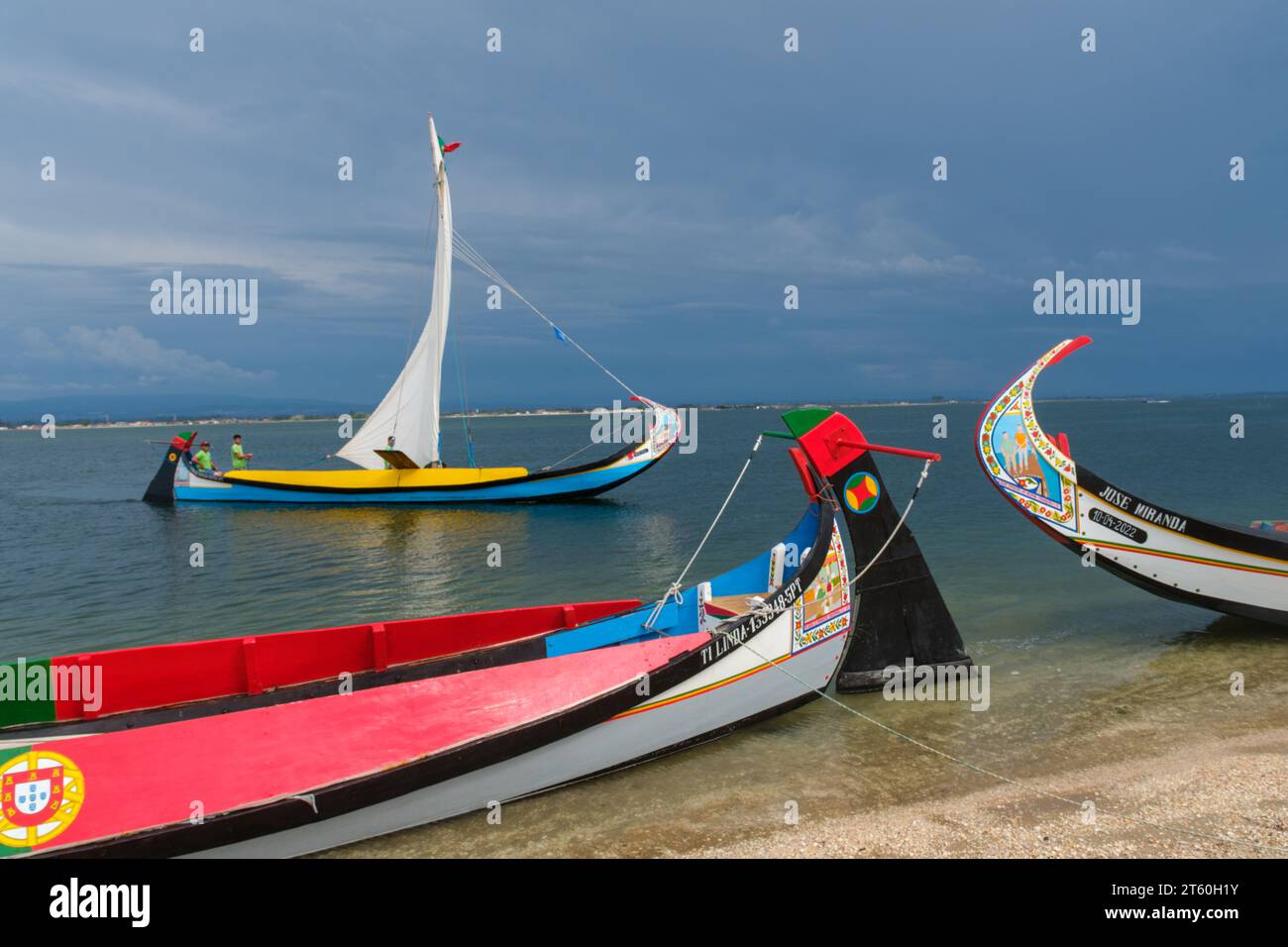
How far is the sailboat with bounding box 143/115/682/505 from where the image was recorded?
110ft

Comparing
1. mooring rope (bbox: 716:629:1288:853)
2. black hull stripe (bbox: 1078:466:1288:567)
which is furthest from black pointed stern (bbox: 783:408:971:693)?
black hull stripe (bbox: 1078:466:1288:567)

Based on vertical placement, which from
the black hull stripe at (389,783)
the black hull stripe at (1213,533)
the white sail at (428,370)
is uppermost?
the white sail at (428,370)

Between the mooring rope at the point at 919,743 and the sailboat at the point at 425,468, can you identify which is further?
the sailboat at the point at 425,468

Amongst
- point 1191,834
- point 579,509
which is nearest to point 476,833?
point 1191,834

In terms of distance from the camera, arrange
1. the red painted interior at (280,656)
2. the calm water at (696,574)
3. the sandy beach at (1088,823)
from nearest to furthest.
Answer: the sandy beach at (1088,823), the calm water at (696,574), the red painted interior at (280,656)

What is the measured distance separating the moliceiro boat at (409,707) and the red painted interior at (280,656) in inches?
0.8

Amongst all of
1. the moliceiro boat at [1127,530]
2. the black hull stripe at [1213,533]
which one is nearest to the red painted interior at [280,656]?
the moliceiro boat at [1127,530]

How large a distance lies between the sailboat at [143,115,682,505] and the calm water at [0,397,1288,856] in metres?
1.00

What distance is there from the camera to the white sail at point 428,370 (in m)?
33.3

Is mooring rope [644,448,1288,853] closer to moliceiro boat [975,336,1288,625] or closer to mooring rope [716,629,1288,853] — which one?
mooring rope [716,629,1288,853]

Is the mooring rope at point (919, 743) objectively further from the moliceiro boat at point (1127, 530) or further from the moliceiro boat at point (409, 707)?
the moliceiro boat at point (1127, 530)
